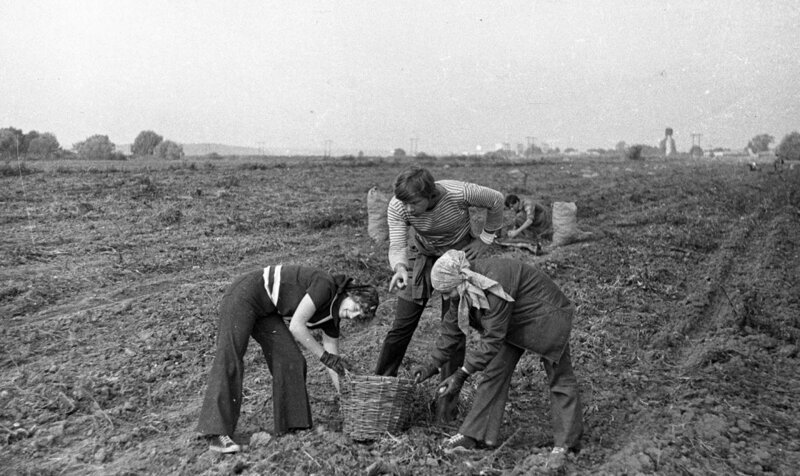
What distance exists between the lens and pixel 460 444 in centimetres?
395

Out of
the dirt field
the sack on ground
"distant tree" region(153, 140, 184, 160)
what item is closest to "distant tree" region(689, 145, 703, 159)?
"distant tree" region(153, 140, 184, 160)

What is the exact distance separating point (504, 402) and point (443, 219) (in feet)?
4.09

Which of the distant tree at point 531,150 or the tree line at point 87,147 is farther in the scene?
the distant tree at point 531,150

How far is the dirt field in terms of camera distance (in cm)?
395

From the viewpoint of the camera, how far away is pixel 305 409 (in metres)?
4.13

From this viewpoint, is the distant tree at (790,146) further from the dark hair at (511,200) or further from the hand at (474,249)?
the hand at (474,249)

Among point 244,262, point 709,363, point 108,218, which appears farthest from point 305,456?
point 108,218

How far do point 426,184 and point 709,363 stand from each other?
3247 millimetres

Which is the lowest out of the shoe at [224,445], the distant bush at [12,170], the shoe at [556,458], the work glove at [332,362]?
the shoe at [556,458]

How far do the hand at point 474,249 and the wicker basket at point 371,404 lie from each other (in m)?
0.97

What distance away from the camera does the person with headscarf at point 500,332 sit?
12.1 ft

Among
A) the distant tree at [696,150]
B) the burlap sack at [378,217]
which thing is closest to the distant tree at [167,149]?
the burlap sack at [378,217]

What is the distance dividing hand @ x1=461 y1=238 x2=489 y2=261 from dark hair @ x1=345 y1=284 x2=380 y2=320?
0.85m

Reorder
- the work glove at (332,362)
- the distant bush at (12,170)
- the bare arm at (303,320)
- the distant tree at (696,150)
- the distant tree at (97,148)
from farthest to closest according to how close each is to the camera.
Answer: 1. the distant tree at (696,150)
2. the distant tree at (97,148)
3. the distant bush at (12,170)
4. the work glove at (332,362)
5. the bare arm at (303,320)
